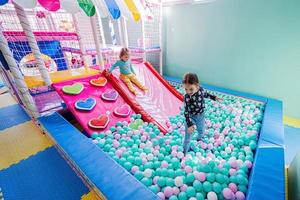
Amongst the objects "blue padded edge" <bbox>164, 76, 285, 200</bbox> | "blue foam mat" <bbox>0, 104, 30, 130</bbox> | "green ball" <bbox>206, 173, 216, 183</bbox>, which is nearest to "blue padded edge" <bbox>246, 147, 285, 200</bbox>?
"blue padded edge" <bbox>164, 76, 285, 200</bbox>

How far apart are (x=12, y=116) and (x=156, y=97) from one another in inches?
88.9

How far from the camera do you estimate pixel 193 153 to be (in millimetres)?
1695

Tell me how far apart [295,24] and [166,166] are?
262cm

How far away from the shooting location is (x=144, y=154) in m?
1.67

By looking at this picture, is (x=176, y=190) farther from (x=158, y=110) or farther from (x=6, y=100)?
(x=6, y=100)

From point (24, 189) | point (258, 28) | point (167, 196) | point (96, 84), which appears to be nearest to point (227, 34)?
point (258, 28)

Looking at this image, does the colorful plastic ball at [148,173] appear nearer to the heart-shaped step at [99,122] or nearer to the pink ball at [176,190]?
the pink ball at [176,190]

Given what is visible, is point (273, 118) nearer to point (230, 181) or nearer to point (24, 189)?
point (230, 181)

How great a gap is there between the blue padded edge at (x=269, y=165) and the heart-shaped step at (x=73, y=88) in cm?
207

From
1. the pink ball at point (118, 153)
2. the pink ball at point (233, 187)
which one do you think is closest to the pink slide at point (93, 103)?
the pink ball at point (118, 153)

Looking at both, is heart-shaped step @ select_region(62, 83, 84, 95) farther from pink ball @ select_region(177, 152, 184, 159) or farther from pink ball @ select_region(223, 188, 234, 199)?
pink ball @ select_region(223, 188, 234, 199)

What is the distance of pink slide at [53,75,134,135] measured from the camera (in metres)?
2.05

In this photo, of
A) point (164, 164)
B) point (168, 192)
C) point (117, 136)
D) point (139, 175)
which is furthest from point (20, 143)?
point (168, 192)

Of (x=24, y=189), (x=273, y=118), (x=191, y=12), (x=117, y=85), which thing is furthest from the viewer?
(x=191, y=12)
